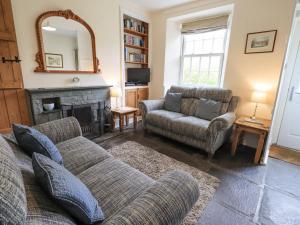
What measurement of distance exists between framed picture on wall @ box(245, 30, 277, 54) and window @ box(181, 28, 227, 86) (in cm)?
74

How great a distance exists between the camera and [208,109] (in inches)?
110

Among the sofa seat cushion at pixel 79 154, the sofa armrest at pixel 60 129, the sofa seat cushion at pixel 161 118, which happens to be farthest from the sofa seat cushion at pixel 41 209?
the sofa seat cushion at pixel 161 118

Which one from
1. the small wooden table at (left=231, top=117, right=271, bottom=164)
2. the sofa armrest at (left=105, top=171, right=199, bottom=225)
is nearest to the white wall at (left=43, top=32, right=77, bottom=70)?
the sofa armrest at (left=105, top=171, right=199, bottom=225)

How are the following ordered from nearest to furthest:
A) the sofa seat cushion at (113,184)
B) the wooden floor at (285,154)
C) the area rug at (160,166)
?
the sofa seat cushion at (113,184)
the area rug at (160,166)
the wooden floor at (285,154)

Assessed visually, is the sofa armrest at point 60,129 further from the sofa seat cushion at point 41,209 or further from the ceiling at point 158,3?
the ceiling at point 158,3

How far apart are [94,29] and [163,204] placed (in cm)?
313

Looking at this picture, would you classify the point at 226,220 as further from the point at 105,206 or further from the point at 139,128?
the point at 139,128

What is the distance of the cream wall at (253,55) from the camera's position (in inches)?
93.2

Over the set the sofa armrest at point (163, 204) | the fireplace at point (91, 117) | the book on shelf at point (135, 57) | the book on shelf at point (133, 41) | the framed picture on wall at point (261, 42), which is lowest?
the fireplace at point (91, 117)

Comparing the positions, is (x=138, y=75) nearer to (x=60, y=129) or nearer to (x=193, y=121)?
(x=193, y=121)

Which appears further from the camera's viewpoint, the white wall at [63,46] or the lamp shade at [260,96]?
the white wall at [63,46]

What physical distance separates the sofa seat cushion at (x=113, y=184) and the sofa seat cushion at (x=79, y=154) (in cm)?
9

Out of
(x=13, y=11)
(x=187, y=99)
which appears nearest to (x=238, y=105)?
(x=187, y=99)

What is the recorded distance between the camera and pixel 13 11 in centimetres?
212
